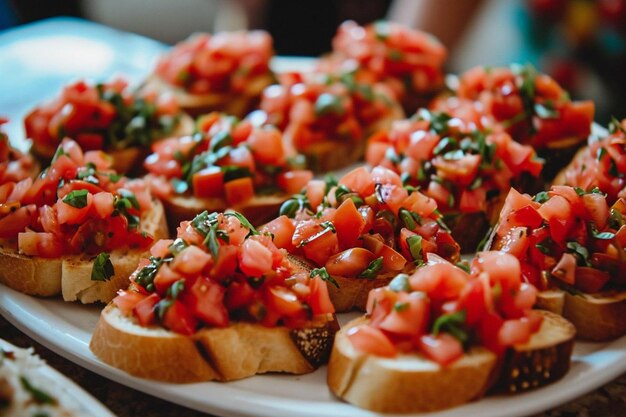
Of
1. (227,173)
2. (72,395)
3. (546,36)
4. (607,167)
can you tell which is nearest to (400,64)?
(546,36)

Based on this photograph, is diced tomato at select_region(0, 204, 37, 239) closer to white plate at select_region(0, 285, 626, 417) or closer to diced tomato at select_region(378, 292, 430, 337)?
white plate at select_region(0, 285, 626, 417)

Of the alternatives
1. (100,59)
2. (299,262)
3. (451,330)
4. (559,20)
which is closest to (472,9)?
(559,20)

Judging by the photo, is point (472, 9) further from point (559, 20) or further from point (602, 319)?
point (602, 319)

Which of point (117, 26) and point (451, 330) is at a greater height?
point (451, 330)

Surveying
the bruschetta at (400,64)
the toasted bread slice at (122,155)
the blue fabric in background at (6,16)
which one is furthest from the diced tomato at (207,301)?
the blue fabric in background at (6,16)

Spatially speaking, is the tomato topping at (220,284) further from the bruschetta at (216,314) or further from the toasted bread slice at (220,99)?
the toasted bread slice at (220,99)

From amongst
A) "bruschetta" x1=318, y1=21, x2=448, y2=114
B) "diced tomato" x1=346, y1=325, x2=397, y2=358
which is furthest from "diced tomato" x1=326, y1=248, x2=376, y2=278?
"bruschetta" x1=318, y1=21, x2=448, y2=114
